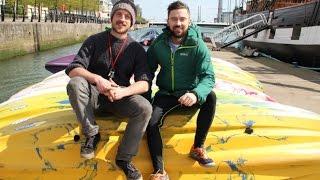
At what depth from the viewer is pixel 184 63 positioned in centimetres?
478

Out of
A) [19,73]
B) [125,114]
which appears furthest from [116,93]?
[19,73]

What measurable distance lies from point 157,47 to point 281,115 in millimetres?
1700

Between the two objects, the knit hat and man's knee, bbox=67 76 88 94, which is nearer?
man's knee, bbox=67 76 88 94

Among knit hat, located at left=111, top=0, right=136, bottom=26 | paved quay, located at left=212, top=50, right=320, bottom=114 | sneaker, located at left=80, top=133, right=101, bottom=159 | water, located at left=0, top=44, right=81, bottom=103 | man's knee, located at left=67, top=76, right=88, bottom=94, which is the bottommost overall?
water, located at left=0, top=44, right=81, bottom=103

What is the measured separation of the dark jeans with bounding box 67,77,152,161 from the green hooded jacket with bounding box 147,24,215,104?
18.2 inches

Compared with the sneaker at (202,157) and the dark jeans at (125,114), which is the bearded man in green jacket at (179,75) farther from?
the dark jeans at (125,114)

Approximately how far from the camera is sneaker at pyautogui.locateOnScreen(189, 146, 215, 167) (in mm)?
4672

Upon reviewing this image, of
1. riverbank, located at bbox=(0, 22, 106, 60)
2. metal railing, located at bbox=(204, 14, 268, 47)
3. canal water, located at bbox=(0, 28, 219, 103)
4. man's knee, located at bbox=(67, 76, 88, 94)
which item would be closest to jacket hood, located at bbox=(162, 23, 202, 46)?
man's knee, located at bbox=(67, 76, 88, 94)

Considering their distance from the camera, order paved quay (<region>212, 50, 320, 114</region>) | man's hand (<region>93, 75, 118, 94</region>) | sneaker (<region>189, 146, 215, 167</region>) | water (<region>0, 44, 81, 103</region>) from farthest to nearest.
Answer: water (<region>0, 44, 81, 103</region>) < paved quay (<region>212, 50, 320, 114</region>) < sneaker (<region>189, 146, 215, 167</region>) < man's hand (<region>93, 75, 118, 94</region>)

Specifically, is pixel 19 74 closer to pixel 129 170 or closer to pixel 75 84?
pixel 75 84

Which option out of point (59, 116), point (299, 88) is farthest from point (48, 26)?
point (59, 116)

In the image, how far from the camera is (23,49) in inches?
1153

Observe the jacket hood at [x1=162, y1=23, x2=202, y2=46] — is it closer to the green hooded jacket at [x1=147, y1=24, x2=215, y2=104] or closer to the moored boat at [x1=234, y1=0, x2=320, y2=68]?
the green hooded jacket at [x1=147, y1=24, x2=215, y2=104]

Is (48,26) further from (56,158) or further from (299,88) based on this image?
(56,158)
